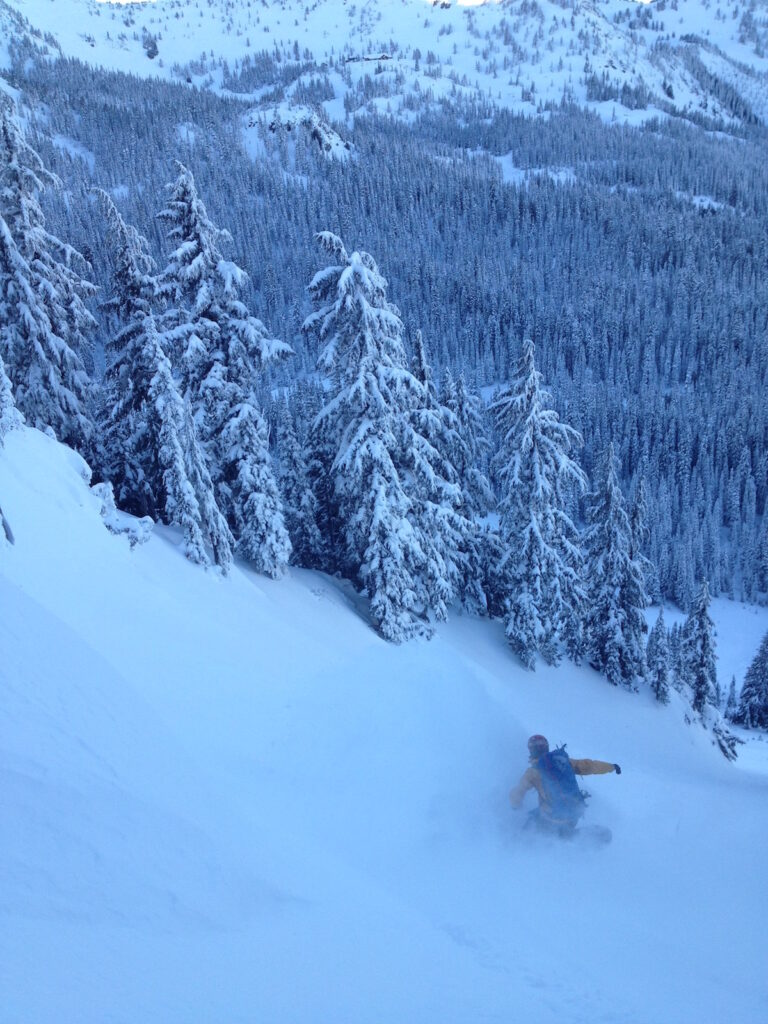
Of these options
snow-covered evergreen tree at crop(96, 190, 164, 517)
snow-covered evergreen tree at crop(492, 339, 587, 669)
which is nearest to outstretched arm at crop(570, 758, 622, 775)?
snow-covered evergreen tree at crop(492, 339, 587, 669)

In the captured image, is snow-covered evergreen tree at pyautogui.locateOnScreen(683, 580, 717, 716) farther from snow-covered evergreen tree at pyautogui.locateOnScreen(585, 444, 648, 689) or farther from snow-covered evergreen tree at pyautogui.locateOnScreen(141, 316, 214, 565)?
snow-covered evergreen tree at pyautogui.locateOnScreen(141, 316, 214, 565)

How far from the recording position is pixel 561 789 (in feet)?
31.1

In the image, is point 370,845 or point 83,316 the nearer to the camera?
point 370,845

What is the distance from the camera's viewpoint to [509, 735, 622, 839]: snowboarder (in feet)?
30.7

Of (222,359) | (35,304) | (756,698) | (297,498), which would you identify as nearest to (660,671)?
(297,498)

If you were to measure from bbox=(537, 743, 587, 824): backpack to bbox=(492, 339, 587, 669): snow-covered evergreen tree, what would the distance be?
1221cm

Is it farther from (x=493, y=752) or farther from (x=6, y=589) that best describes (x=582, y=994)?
(x=6, y=589)

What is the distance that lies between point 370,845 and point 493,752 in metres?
4.13

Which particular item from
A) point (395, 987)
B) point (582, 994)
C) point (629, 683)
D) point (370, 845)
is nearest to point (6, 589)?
point (370, 845)

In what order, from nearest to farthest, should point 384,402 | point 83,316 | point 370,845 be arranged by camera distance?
1. point 370,845
2. point 384,402
3. point 83,316

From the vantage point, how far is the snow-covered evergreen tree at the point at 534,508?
21.1 m

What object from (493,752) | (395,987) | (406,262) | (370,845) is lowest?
(406,262)

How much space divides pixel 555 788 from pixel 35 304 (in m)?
17.3

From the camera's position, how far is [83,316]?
19000mm
